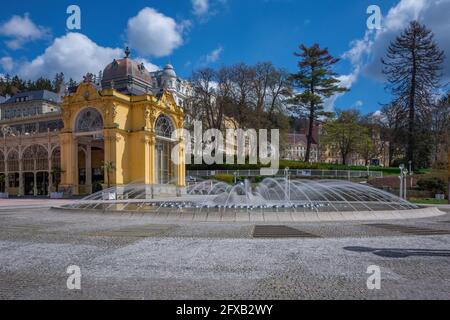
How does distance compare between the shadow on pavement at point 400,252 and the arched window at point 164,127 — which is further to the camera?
the arched window at point 164,127

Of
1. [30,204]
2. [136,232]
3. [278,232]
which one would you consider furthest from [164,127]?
[278,232]

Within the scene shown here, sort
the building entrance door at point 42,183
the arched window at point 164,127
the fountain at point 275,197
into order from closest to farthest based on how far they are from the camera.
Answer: the fountain at point 275,197
the arched window at point 164,127
the building entrance door at point 42,183

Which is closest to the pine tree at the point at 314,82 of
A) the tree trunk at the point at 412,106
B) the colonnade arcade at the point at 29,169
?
the tree trunk at the point at 412,106

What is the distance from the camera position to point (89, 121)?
42.7 meters

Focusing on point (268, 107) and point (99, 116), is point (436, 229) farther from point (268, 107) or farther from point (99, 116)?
point (268, 107)

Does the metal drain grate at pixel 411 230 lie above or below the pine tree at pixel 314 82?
below

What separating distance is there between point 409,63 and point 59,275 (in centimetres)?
6033

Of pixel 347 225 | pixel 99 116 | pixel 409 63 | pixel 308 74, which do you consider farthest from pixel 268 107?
pixel 347 225

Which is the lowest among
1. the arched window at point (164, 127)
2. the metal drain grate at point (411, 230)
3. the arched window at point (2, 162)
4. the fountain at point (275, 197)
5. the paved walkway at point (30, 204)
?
the paved walkway at point (30, 204)

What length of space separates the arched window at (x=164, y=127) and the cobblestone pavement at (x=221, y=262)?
1259 inches

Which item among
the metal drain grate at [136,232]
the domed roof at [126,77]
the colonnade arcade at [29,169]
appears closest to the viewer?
the metal drain grate at [136,232]

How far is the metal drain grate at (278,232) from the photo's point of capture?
1155cm

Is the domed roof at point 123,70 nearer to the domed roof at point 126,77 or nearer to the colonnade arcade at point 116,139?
the domed roof at point 126,77
